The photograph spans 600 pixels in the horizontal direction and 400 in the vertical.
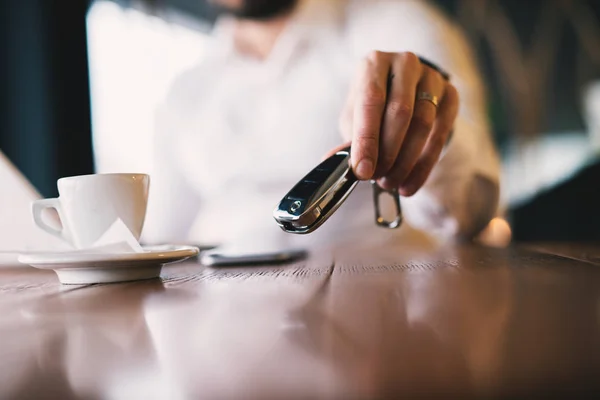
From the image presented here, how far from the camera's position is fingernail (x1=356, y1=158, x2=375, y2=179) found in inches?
18.4

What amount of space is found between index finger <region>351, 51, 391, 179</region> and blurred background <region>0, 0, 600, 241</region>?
3.75 feet

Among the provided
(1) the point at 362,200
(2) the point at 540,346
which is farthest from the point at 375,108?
(1) the point at 362,200

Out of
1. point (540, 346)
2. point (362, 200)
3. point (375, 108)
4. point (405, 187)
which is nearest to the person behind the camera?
point (540, 346)

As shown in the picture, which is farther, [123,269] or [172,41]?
[172,41]

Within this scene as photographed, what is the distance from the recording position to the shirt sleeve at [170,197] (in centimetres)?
157

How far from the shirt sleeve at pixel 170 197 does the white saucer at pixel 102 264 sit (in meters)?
1.12

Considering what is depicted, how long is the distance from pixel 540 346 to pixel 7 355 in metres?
0.20

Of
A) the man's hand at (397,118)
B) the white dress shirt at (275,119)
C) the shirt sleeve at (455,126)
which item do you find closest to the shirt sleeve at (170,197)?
the white dress shirt at (275,119)

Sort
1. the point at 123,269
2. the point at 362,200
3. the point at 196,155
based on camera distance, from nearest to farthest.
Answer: the point at 123,269, the point at 362,200, the point at 196,155

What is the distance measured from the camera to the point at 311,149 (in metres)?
1.42

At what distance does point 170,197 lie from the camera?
61.7 inches

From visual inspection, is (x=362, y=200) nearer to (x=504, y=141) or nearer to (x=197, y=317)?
(x=504, y=141)

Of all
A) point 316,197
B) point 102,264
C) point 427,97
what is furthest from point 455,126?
point 102,264

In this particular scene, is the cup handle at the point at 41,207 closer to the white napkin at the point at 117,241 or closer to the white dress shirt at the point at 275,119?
the white napkin at the point at 117,241
